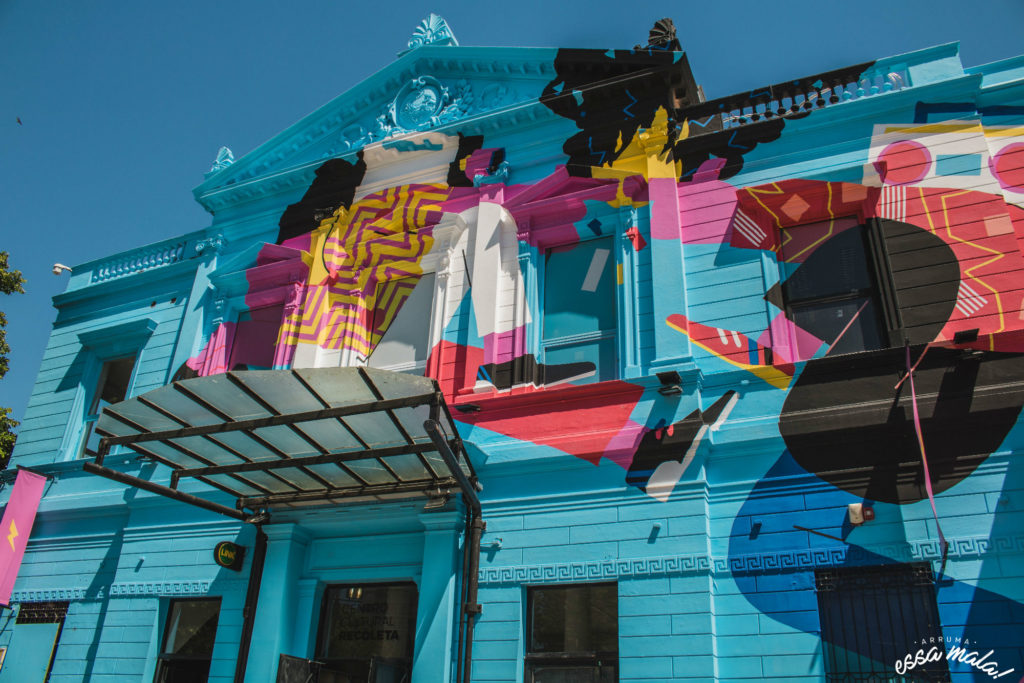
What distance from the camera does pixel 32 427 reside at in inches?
539

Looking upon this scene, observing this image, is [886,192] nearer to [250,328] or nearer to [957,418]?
[957,418]

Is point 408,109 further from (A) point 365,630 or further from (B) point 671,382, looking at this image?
(A) point 365,630

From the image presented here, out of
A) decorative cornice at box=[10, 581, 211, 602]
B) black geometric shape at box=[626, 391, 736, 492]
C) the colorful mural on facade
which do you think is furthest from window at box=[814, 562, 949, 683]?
decorative cornice at box=[10, 581, 211, 602]

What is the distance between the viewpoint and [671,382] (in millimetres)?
8852

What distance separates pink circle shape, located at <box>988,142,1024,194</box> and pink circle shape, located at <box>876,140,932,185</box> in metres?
0.68

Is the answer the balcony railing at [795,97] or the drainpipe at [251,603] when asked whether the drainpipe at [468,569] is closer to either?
the drainpipe at [251,603]

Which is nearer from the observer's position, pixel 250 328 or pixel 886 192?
pixel 886 192

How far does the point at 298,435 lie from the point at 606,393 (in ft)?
11.3

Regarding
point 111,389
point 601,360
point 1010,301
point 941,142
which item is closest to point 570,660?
point 601,360

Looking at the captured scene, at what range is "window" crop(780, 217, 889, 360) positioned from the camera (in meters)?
8.99

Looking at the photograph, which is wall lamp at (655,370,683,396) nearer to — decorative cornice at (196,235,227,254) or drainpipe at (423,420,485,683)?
drainpipe at (423,420,485,683)

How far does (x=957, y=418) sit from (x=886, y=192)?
9.65 feet

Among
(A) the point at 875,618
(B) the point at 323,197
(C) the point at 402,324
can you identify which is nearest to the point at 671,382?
(A) the point at 875,618

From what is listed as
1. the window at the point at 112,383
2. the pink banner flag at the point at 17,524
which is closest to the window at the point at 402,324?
the window at the point at 112,383
